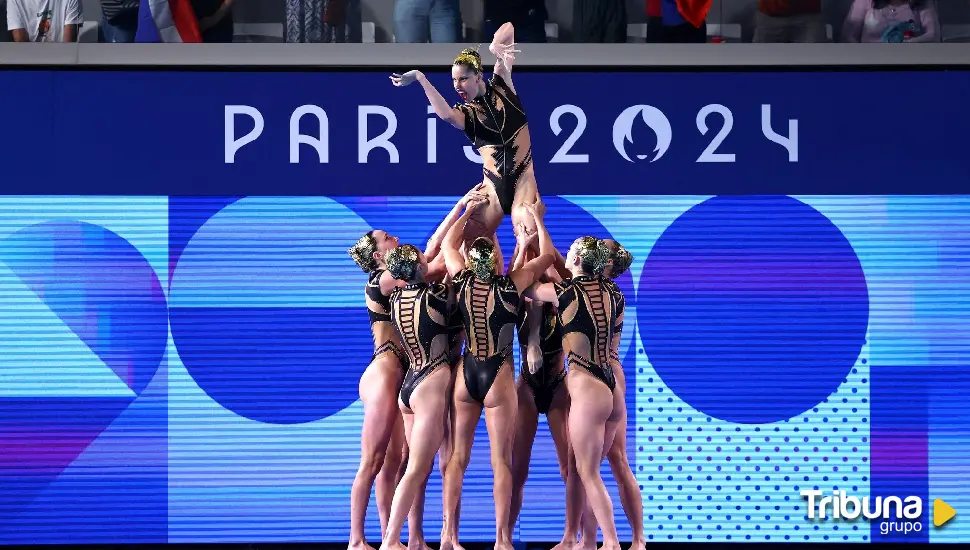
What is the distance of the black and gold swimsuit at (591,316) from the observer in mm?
7137

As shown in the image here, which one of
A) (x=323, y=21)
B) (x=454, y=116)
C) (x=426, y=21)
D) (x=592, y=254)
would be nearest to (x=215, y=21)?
(x=323, y=21)

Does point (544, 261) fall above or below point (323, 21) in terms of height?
below

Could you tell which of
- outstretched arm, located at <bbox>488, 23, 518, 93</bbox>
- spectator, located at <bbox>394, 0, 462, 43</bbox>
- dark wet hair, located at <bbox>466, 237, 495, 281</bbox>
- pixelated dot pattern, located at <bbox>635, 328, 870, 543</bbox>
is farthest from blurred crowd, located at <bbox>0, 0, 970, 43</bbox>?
dark wet hair, located at <bbox>466, 237, 495, 281</bbox>

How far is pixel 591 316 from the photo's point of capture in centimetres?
713

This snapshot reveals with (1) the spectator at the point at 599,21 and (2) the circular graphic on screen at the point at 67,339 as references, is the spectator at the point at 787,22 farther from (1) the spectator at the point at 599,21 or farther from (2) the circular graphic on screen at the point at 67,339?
(2) the circular graphic on screen at the point at 67,339

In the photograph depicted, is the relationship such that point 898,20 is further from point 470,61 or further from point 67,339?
point 67,339

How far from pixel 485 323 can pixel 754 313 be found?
2.63 metres

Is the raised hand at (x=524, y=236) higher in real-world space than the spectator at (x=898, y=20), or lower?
lower

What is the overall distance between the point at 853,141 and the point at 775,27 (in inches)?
36.9

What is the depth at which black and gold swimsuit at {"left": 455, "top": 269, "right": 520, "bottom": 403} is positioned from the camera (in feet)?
23.3

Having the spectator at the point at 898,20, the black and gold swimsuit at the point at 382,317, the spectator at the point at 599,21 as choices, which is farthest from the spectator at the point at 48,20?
the spectator at the point at 898,20

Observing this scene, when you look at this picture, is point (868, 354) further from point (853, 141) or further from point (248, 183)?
point (248, 183)

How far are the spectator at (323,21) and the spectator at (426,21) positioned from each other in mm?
281

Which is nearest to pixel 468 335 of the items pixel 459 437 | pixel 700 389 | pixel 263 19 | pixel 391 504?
pixel 459 437
